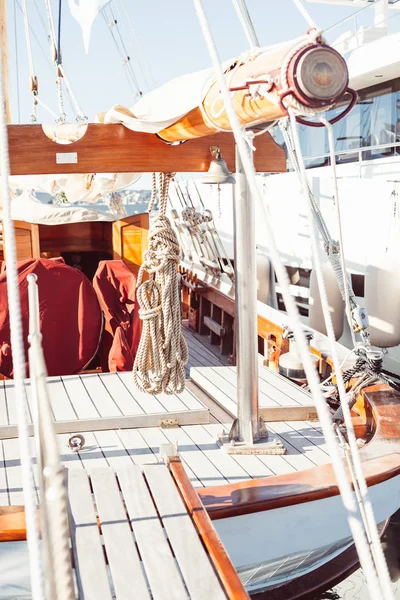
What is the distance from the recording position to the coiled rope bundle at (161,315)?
150 inches

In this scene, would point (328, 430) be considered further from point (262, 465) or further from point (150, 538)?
point (262, 465)

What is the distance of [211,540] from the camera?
239cm

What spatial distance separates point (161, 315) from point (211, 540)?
1726 millimetres

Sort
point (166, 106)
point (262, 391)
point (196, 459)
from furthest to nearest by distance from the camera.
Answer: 1. point (262, 391)
2. point (196, 459)
3. point (166, 106)

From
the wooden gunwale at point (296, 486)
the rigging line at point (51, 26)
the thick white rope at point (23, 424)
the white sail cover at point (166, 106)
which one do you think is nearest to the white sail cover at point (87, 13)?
the rigging line at point (51, 26)

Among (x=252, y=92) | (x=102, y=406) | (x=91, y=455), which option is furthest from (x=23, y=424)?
(x=102, y=406)

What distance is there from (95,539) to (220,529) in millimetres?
790

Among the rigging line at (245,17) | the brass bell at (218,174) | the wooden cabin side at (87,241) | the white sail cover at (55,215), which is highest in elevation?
the rigging line at (245,17)

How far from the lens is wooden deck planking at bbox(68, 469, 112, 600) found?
214cm

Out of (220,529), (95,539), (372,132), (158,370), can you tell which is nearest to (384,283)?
(372,132)

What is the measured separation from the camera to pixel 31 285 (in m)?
1.82

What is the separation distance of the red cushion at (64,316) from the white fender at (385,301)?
15.4ft

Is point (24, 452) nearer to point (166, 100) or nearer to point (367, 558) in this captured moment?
point (367, 558)

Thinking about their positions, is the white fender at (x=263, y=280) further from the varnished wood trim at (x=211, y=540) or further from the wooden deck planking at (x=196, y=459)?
the varnished wood trim at (x=211, y=540)
